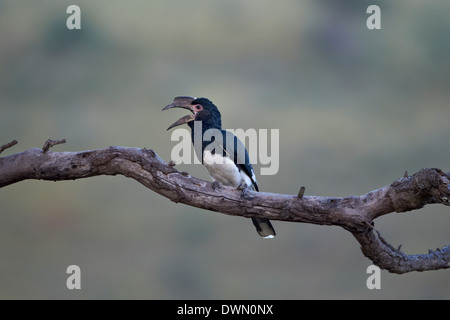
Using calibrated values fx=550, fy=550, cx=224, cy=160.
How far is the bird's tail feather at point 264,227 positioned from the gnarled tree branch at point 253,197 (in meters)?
0.59

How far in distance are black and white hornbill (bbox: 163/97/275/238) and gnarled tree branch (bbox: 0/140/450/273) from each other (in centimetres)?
66

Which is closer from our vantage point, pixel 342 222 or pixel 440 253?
pixel 342 222

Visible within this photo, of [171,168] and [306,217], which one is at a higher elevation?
[171,168]

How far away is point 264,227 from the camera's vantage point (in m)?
4.13

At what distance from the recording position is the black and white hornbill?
427 centimetres

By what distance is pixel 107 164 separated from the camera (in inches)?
141

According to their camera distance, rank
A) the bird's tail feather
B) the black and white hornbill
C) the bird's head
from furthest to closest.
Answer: the bird's head → the black and white hornbill → the bird's tail feather

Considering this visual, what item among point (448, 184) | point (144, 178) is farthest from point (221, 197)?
point (448, 184)

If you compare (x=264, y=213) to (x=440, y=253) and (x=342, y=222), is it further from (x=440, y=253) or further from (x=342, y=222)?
(x=440, y=253)

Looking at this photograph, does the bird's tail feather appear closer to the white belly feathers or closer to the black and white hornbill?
the black and white hornbill

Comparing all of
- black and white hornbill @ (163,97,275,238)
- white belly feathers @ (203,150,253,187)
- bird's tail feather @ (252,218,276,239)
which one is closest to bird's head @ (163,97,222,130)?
black and white hornbill @ (163,97,275,238)

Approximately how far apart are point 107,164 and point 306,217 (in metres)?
1.32

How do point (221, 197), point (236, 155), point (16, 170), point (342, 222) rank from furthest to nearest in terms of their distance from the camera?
point (236, 155) < point (16, 170) < point (221, 197) < point (342, 222)

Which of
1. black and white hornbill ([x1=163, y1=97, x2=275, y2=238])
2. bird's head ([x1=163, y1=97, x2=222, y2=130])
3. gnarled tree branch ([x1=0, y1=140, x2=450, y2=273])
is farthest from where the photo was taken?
bird's head ([x1=163, y1=97, x2=222, y2=130])
